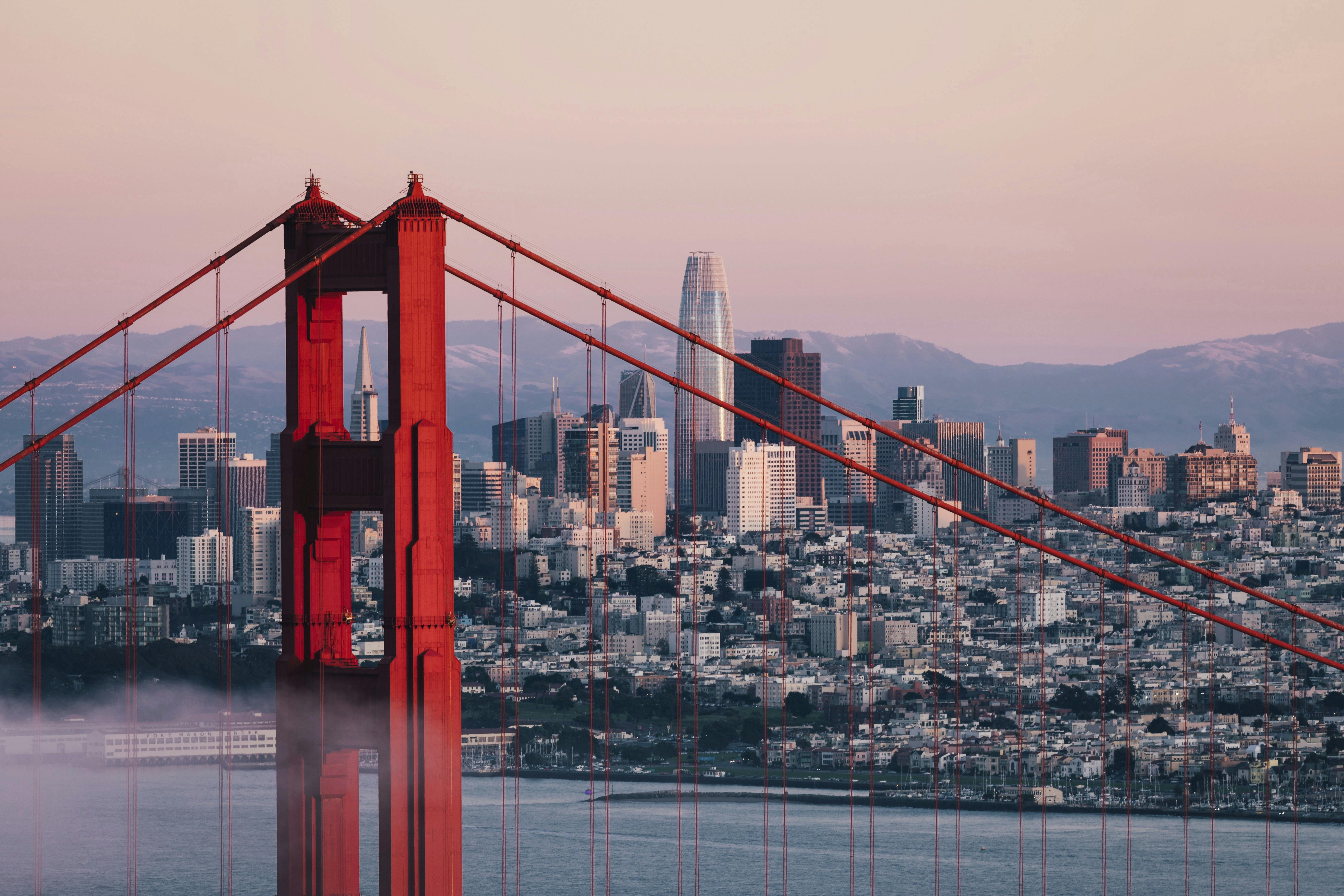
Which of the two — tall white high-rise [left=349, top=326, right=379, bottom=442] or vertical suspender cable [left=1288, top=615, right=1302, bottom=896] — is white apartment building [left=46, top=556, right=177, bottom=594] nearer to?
tall white high-rise [left=349, top=326, right=379, bottom=442]

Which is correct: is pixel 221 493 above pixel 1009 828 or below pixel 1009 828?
above

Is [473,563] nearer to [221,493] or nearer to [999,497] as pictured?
[221,493]

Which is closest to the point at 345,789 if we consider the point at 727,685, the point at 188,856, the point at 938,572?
the point at 188,856

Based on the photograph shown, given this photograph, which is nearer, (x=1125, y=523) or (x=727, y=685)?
(x=727, y=685)

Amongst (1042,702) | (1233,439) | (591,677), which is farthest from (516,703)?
(1233,439)

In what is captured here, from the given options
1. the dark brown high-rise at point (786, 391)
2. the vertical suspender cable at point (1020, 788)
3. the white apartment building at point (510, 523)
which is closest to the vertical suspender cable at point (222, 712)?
the vertical suspender cable at point (1020, 788)

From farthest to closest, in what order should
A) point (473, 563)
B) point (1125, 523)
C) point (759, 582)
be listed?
1. point (1125, 523)
2. point (759, 582)
3. point (473, 563)

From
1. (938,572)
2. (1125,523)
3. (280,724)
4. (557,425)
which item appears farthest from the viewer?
(557,425)

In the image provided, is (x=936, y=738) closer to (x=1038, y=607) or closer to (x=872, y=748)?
(x=872, y=748)
